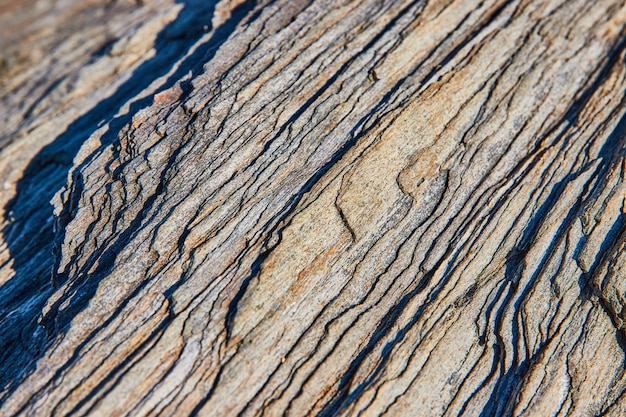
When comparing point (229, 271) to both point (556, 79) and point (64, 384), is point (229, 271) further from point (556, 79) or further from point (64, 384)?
point (556, 79)

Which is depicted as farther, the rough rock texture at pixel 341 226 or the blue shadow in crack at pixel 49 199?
the blue shadow in crack at pixel 49 199

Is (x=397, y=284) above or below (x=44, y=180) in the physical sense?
below

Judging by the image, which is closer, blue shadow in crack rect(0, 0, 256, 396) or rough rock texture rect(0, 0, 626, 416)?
rough rock texture rect(0, 0, 626, 416)

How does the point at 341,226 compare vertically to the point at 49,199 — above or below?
below

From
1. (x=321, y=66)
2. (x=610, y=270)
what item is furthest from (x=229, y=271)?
(x=610, y=270)

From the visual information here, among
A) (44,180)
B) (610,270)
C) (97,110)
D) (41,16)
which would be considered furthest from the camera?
(41,16)

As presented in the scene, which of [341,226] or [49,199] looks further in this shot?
[49,199]

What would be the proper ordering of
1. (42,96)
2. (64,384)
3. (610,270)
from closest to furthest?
(64,384)
(610,270)
(42,96)

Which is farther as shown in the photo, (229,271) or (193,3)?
(193,3)
